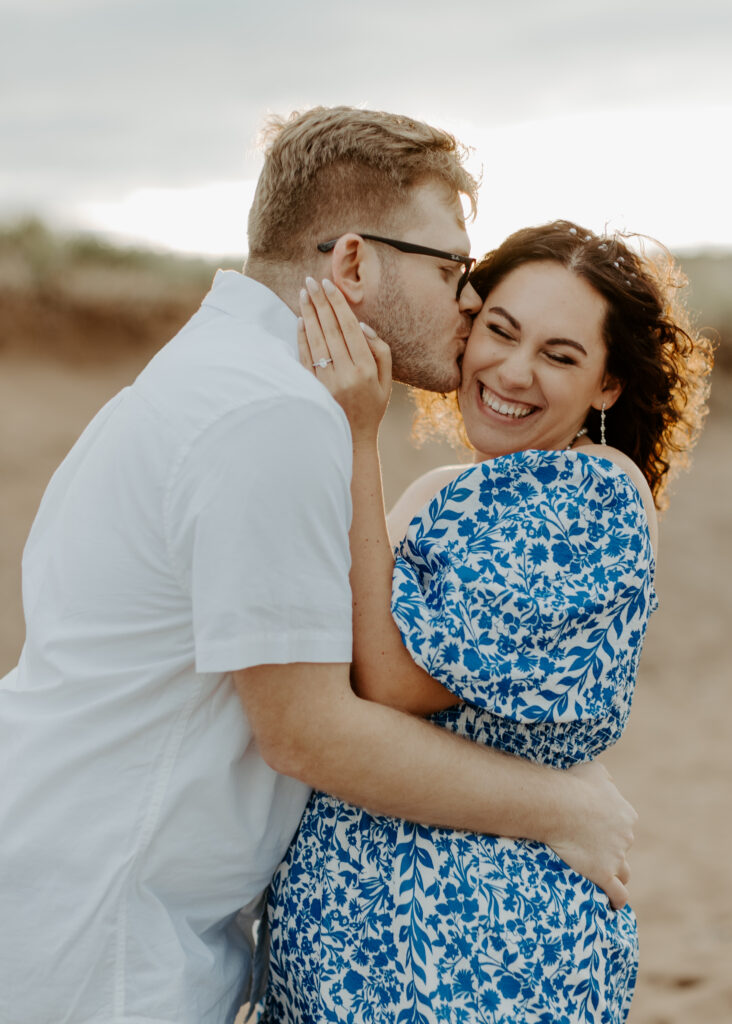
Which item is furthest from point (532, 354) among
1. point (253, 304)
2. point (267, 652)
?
point (267, 652)

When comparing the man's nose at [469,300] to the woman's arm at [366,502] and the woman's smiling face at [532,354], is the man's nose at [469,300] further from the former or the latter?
the woman's arm at [366,502]

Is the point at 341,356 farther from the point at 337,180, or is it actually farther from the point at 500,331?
the point at 500,331

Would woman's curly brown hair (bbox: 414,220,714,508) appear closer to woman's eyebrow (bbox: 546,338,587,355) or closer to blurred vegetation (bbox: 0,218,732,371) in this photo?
woman's eyebrow (bbox: 546,338,587,355)

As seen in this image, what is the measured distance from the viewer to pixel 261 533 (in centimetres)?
169

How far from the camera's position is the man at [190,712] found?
67.7 inches

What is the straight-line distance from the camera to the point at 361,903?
202 centimetres

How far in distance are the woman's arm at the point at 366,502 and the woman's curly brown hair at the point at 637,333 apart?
804mm

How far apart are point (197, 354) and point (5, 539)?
31.4ft

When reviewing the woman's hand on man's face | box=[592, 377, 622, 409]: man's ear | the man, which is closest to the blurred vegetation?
box=[592, 377, 622, 409]: man's ear

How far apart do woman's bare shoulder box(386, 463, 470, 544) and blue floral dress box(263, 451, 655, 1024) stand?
796 millimetres

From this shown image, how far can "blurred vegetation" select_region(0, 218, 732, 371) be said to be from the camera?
40.2 feet

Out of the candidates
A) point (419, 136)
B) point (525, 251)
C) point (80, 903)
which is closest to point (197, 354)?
point (419, 136)

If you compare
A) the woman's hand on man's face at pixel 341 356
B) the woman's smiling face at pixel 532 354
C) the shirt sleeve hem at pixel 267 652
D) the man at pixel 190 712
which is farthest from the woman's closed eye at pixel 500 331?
the shirt sleeve hem at pixel 267 652

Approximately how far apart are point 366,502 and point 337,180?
0.78 m
